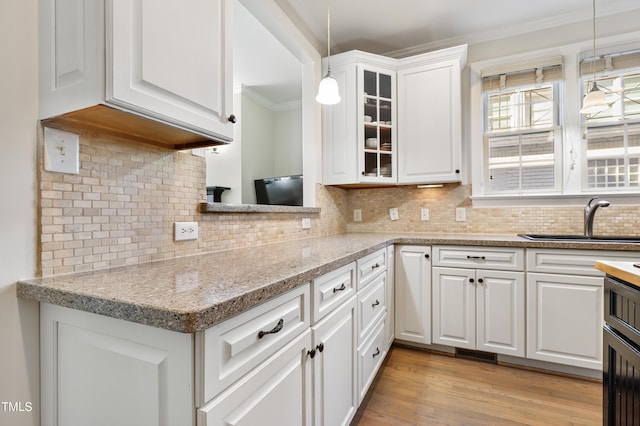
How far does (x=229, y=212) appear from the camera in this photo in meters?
1.64

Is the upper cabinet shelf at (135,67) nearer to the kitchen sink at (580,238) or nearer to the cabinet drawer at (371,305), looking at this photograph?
the cabinet drawer at (371,305)

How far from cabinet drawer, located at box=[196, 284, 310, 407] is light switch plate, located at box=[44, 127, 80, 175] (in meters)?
0.75

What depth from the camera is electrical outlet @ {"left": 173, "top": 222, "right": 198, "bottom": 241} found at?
1334 mm

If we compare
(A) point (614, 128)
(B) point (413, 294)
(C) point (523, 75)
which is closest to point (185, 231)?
(B) point (413, 294)

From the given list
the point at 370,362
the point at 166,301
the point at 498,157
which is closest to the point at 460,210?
the point at 498,157

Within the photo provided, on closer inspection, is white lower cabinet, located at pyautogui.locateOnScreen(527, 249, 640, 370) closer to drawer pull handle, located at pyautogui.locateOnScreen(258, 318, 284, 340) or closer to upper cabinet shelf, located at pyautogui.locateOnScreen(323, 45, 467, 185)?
upper cabinet shelf, located at pyautogui.locateOnScreen(323, 45, 467, 185)

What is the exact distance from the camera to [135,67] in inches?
33.0

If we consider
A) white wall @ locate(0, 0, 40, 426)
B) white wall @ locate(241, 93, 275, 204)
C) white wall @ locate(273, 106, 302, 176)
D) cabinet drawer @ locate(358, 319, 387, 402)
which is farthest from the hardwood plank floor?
white wall @ locate(273, 106, 302, 176)

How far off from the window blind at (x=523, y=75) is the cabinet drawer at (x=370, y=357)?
2201 millimetres

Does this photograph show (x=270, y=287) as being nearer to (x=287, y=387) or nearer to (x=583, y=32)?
(x=287, y=387)

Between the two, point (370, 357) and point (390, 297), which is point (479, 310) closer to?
point (390, 297)

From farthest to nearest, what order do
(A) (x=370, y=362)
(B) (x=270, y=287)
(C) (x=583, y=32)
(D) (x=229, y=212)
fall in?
(C) (x=583, y=32)
(A) (x=370, y=362)
(D) (x=229, y=212)
(B) (x=270, y=287)

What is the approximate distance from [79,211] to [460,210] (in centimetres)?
263

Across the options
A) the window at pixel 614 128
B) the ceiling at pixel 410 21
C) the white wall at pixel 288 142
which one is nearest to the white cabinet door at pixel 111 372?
the ceiling at pixel 410 21
